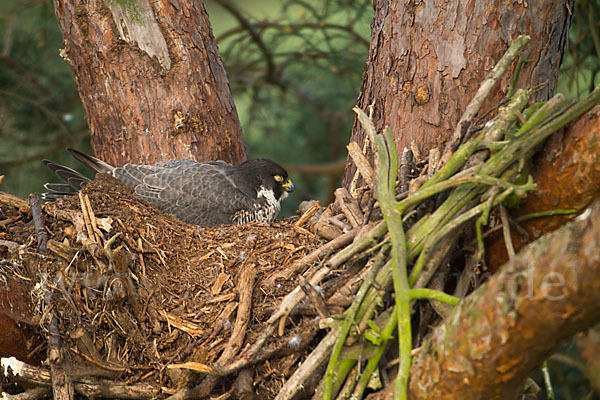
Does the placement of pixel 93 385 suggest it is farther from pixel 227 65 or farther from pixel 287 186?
pixel 227 65

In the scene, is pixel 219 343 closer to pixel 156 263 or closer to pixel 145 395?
pixel 145 395

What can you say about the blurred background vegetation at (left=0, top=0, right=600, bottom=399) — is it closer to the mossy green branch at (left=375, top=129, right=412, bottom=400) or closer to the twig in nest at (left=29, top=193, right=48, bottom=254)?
the twig in nest at (left=29, top=193, right=48, bottom=254)

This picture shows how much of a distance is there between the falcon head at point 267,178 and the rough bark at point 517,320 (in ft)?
7.43

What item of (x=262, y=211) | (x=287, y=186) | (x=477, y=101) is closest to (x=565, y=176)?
(x=477, y=101)

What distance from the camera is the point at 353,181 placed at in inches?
112

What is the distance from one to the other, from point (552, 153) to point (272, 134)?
18.8 ft

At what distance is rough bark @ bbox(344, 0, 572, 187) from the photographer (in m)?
2.51

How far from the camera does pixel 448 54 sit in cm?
256

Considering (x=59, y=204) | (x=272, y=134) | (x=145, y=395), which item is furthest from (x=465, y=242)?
(x=272, y=134)

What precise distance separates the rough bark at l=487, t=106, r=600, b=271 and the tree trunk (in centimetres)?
206

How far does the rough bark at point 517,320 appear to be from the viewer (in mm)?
1361

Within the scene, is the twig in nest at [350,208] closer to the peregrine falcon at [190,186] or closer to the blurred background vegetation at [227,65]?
the peregrine falcon at [190,186]

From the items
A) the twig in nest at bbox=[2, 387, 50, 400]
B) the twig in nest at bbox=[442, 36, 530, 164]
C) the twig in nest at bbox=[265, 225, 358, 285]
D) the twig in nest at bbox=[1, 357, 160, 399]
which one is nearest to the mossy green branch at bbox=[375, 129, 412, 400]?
the twig in nest at bbox=[442, 36, 530, 164]

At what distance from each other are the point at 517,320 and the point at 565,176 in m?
0.63
